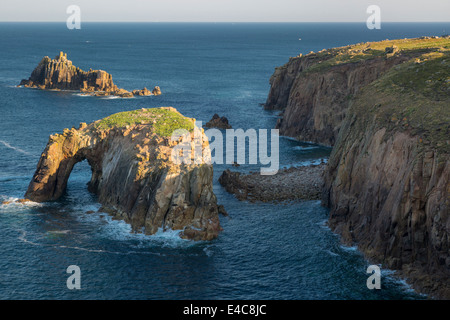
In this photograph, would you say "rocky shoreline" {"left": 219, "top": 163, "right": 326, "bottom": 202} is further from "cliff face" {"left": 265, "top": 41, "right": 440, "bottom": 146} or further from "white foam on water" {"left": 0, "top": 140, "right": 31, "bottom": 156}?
"white foam on water" {"left": 0, "top": 140, "right": 31, "bottom": 156}

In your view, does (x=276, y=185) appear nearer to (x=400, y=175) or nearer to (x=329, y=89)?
(x=400, y=175)

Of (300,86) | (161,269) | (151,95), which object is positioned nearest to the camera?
(161,269)

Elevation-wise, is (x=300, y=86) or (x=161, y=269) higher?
(x=300, y=86)

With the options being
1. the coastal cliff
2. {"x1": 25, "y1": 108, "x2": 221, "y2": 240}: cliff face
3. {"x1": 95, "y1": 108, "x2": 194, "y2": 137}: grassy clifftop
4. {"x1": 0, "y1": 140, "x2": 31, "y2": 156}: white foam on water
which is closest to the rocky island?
{"x1": 0, "y1": 140, "x2": 31, "y2": 156}: white foam on water

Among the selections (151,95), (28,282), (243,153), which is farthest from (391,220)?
(151,95)

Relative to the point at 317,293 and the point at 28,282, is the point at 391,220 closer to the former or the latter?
the point at 317,293

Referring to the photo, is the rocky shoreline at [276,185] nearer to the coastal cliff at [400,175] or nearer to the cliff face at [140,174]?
the coastal cliff at [400,175]
